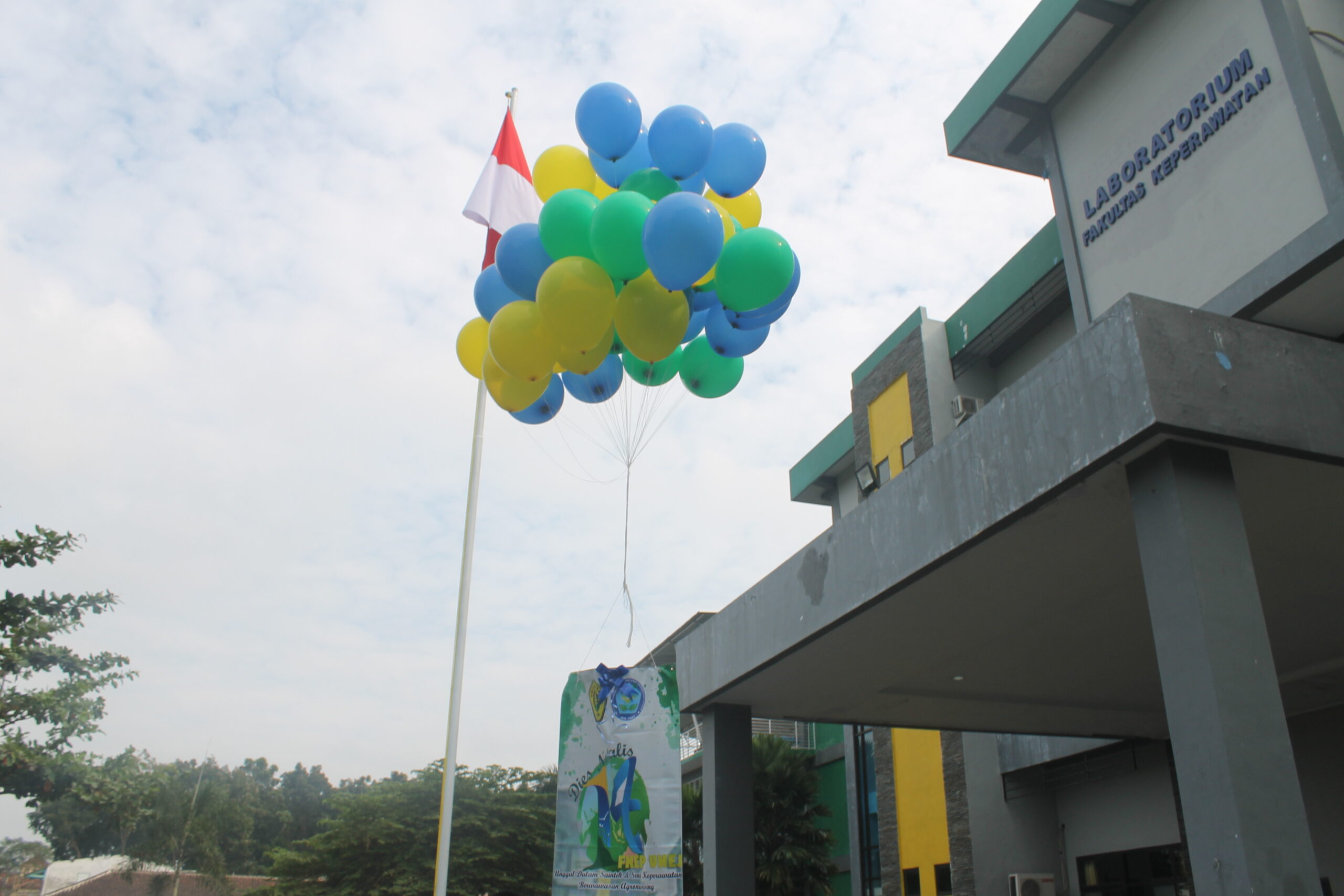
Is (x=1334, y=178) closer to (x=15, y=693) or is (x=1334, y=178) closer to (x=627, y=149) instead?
(x=627, y=149)

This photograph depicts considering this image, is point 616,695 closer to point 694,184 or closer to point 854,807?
point 694,184

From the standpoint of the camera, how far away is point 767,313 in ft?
23.2

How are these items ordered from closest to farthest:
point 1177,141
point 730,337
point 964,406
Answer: point 730,337 → point 1177,141 → point 964,406

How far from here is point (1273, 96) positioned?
27.4 ft

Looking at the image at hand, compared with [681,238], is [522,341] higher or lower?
lower

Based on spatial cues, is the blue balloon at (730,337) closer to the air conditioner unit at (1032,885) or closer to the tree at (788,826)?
the air conditioner unit at (1032,885)

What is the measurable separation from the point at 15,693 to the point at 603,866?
2713 centimetres

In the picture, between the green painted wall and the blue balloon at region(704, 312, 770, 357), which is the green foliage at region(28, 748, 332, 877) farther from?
the blue balloon at region(704, 312, 770, 357)

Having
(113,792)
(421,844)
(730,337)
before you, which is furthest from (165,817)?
(730,337)

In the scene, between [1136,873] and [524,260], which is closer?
[524,260]

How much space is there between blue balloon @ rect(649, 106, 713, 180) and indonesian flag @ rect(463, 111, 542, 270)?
292 cm

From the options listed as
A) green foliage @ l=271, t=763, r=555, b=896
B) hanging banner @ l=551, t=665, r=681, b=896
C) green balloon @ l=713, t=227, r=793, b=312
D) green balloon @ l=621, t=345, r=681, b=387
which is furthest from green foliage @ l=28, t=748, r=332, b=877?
green balloon @ l=713, t=227, r=793, b=312

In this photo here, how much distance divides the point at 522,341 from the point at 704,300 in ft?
4.87

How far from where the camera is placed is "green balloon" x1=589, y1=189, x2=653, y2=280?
6320 millimetres
